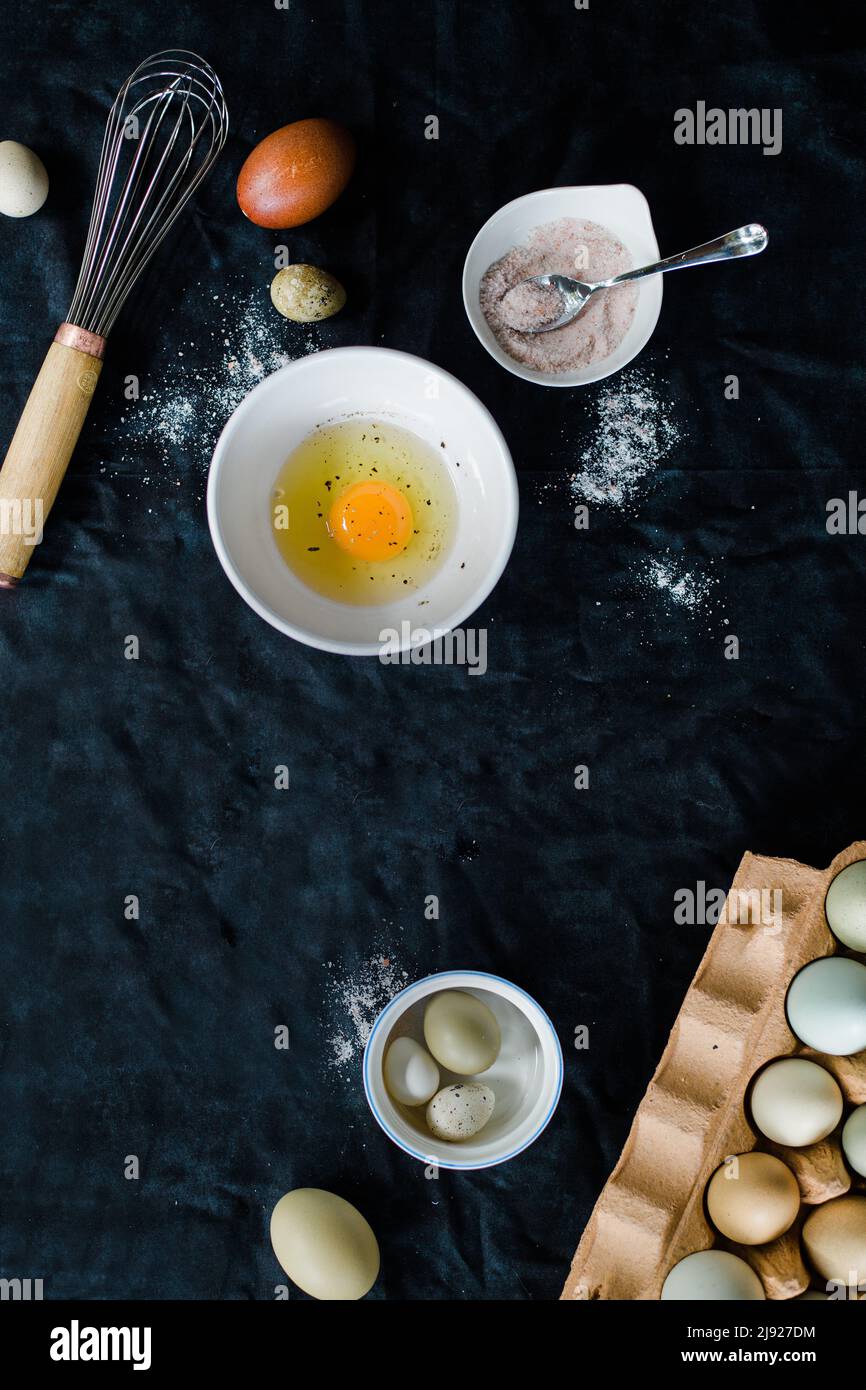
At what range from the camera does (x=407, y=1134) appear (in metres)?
1.14

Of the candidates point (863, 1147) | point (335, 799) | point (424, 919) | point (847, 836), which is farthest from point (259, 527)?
point (863, 1147)

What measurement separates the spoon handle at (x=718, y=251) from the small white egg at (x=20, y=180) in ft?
2.27

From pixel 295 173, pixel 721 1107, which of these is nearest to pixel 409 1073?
pixel 721 1107

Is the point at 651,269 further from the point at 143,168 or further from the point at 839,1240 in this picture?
the point at 839,1240

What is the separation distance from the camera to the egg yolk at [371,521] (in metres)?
1.25

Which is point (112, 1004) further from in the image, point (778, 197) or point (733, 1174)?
point (778, 197)

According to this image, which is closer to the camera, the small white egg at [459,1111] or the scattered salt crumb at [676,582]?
the small white egg at [459,1111]

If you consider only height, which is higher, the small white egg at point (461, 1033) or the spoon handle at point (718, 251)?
the spoon handle at point (718, 251)

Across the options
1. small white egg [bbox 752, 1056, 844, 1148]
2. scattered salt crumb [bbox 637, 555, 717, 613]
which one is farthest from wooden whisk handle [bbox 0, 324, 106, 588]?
small white egg [bbox 752, 1056, 844, 1148]

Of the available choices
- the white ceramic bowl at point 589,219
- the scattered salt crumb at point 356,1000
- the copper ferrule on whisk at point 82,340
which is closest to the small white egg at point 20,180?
the copper ferrule on whisk at point 82,340

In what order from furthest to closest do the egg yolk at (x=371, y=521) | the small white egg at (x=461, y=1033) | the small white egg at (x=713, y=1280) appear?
the egg yolk at (x=371, y=521)
the small white egg at (x=461, y=1033)
the small white egg at (x=713, y=1280)

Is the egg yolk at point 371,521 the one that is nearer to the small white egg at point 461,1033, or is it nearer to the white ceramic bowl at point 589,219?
the white ceramic bowl at point 589,219

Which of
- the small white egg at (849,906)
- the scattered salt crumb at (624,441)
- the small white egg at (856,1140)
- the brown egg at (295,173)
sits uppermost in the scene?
the brown egg at (295,173)

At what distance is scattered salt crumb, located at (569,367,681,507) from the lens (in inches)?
50.8
